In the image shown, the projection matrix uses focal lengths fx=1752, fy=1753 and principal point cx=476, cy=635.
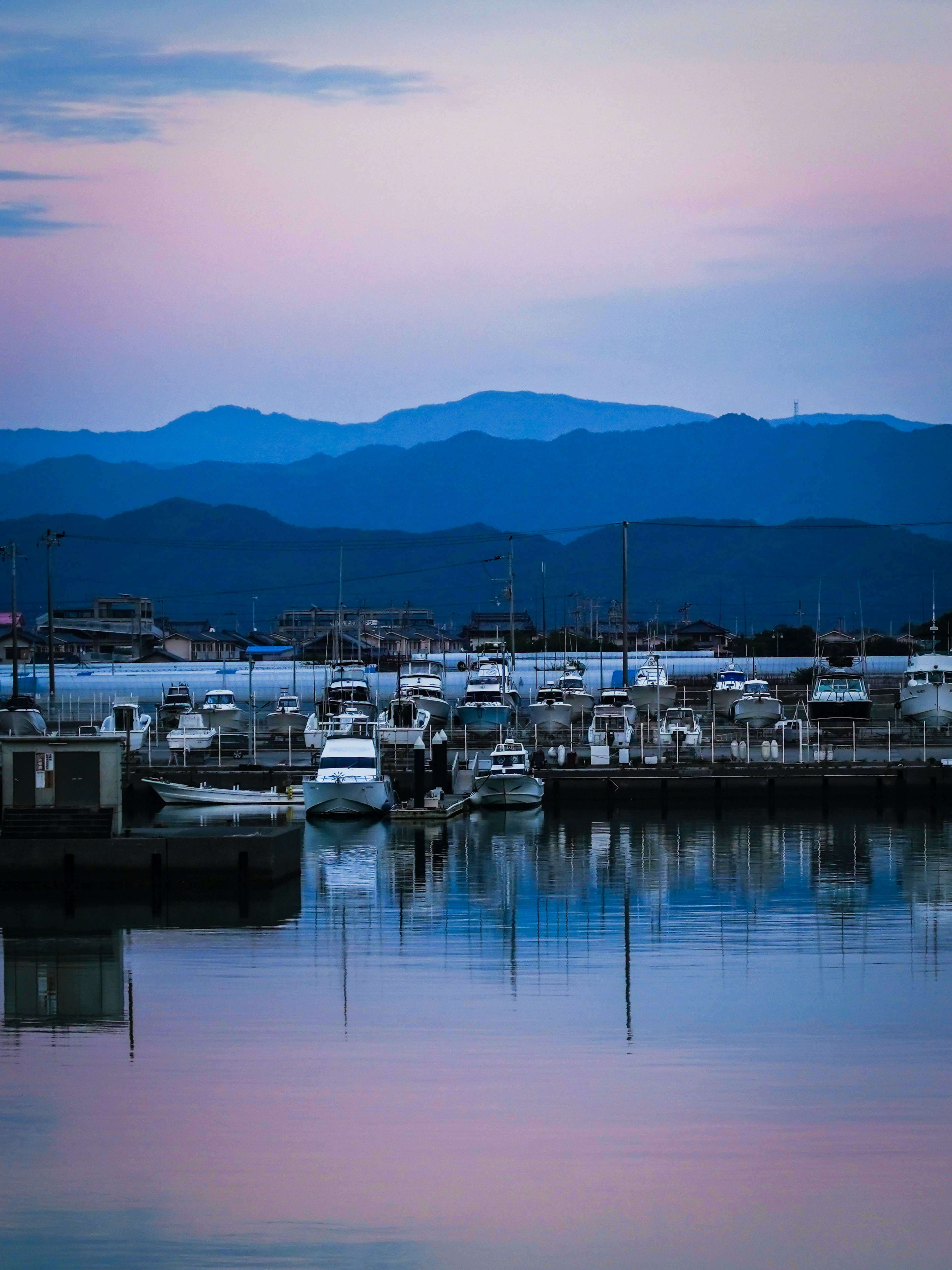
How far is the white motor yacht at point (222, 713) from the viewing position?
69750 mm

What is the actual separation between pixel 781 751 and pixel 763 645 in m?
A: 95.0

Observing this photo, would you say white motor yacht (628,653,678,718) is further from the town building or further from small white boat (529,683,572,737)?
the town building

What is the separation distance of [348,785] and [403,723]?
55.9 feet

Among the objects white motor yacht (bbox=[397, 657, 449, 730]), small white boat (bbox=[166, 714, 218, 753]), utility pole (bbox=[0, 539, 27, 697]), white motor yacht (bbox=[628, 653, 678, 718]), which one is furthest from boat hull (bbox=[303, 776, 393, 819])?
white motor yacht (bbox=[628, 653, 678, 718])

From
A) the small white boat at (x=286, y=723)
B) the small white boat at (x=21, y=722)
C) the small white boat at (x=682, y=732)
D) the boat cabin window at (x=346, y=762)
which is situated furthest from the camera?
the small white boat at (x=286, y=723)

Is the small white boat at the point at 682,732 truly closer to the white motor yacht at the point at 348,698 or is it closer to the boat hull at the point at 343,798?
the white motor yacht at the point at 348,698

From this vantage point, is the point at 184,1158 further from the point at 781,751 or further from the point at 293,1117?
the point at 781,751

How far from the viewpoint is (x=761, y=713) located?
69.9 meters

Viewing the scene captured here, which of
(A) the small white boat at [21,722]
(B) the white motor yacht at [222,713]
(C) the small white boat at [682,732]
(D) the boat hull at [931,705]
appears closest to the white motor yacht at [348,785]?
(C) the small white boat at [682,732]

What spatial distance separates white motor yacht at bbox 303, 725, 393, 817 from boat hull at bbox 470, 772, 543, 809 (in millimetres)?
3051

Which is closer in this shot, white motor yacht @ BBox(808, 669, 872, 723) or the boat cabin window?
the boat cabin window

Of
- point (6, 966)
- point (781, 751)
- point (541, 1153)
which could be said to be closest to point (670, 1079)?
point (541, 1153)

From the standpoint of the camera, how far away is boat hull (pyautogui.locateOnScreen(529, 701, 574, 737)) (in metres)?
68.3

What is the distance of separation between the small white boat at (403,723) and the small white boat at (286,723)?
3928mm
